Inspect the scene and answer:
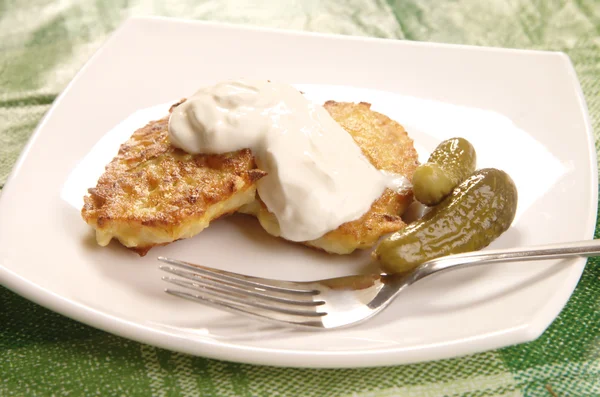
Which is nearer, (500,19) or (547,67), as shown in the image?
(547,67)

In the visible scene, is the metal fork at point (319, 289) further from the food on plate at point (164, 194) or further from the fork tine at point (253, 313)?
the food on plate at point (164, 194)

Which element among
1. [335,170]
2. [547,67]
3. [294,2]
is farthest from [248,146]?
[294,2]

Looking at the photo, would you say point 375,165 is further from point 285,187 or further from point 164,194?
point 164,194

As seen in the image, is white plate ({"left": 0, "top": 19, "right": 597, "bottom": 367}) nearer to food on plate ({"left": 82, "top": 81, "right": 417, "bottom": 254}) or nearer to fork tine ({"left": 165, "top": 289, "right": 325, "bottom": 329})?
fork tine ({"left": 165, "top": 289, "right": 325, "bottom": 329})

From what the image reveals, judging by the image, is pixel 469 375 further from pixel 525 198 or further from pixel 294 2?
pixel 294 2

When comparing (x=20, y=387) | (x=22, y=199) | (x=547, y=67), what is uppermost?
(x=547, y=67)

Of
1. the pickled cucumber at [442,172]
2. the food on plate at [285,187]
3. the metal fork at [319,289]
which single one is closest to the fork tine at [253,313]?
the metal fork at [319,289]

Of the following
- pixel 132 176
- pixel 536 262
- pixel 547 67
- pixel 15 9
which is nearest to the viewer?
pixel 536 262

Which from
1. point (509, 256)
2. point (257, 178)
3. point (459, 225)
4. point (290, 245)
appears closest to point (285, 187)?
point (257, 178)
